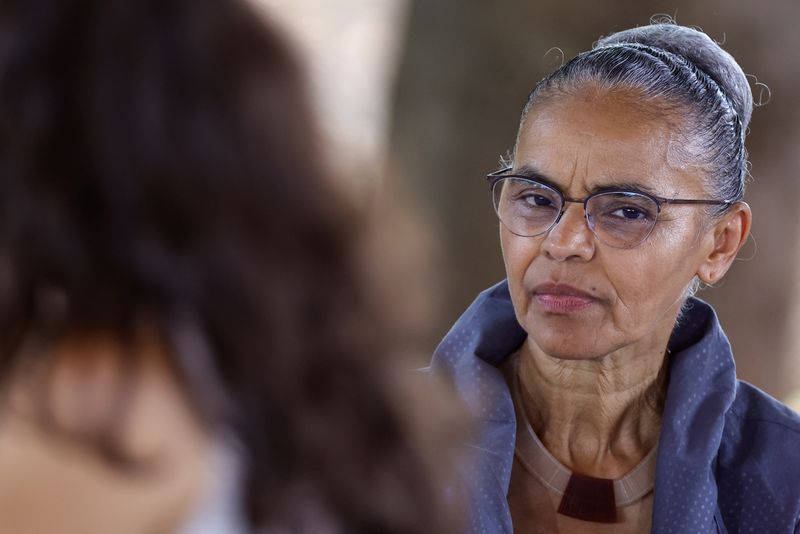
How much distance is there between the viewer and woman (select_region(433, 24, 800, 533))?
2.35 m

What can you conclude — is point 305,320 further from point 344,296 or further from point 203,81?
point 203,81

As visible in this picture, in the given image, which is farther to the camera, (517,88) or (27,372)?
(517,88)

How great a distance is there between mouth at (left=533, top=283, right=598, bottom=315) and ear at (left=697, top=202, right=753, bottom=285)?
33 centimetres

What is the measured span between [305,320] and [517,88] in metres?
3.93

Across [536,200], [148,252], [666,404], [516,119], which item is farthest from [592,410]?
[516,119]

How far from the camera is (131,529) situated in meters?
0.99

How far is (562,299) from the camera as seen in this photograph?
237cm

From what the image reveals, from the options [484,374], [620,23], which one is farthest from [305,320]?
[620,23]

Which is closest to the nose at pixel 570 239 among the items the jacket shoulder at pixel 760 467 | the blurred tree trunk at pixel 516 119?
the jacket shoulder at pixel 760 467

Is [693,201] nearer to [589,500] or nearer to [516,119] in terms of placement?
[589,500]

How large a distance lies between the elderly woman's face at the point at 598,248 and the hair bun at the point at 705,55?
0.24m

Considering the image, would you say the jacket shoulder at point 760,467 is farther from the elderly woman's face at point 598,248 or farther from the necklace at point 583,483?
the elderly woman's face at point 598,248

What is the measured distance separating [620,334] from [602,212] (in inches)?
10.5

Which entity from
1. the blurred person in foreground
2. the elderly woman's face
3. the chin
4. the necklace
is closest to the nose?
the elderly woman's face
